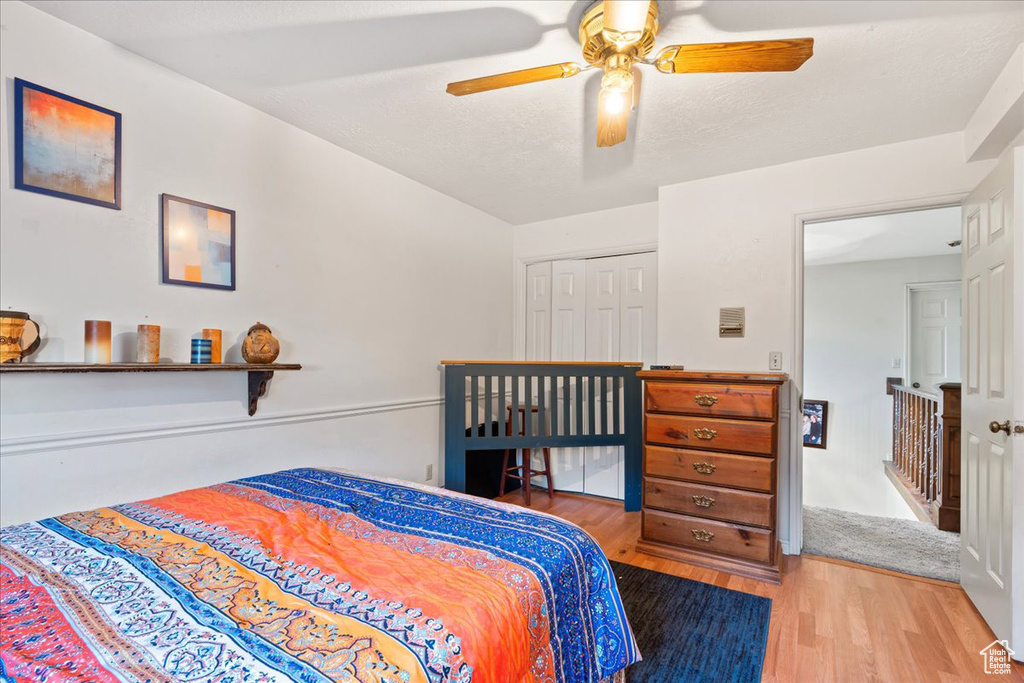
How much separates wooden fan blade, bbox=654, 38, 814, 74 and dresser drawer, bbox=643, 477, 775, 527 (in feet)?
6.48

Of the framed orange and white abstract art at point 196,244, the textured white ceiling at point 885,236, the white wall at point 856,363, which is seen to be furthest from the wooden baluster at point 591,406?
the white wall at point 856,363

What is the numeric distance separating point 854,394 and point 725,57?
19.3 feet

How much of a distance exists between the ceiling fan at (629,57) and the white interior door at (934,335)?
223 inches

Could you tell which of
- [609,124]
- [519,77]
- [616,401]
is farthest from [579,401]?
[519,77]

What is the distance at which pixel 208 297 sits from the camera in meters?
2.06

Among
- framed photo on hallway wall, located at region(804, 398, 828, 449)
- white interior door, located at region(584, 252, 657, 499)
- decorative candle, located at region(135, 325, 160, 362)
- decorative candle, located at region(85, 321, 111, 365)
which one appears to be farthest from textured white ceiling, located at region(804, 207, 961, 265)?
decorative candle, located at region(85, 321, 111, 365)

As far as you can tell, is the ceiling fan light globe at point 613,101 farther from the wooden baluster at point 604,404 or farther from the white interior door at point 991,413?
the wooden baluster at point 604,404

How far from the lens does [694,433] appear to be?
2.55 meters

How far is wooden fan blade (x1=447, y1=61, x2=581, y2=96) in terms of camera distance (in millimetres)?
1460

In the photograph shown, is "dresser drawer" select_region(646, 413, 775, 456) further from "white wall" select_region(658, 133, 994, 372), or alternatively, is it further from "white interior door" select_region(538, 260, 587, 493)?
"white interior door" select_region(538, 260, 587, 493)

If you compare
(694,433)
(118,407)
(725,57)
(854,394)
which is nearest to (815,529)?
(694,433)

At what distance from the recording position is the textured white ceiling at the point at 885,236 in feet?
12.9

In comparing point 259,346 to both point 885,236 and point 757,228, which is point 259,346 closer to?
point 757,228

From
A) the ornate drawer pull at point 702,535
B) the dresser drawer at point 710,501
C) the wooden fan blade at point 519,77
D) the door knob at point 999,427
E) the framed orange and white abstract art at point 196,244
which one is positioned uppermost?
the wooden fan blade at point 519,77
